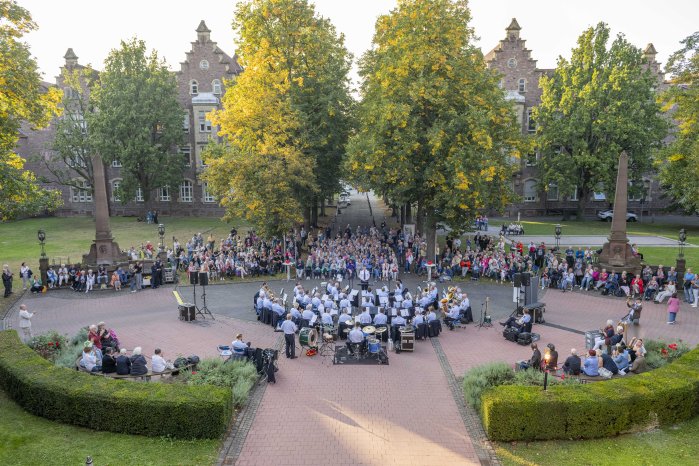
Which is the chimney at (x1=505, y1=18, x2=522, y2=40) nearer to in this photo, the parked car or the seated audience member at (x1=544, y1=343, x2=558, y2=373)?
the parked car

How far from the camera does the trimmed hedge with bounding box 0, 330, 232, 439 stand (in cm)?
1166

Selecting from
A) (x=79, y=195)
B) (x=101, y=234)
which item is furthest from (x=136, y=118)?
(x=101, y=234)

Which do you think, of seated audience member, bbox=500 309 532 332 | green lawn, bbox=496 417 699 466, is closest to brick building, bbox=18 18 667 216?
seated audience member, bbox=500 309 532 332

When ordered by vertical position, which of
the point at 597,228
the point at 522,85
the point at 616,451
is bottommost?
the point at 616,451

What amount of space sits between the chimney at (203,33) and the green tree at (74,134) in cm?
1097

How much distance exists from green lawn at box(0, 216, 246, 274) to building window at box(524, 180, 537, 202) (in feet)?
99.2

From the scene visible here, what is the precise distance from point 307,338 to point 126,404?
21.6 feet

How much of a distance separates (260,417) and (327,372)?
11.0 feet

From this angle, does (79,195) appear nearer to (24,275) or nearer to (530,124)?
(24,275)

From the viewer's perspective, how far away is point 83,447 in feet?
36.4

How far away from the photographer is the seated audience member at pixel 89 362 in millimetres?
14445

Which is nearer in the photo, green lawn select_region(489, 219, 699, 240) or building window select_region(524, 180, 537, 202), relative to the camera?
green lawn select_region(489, 219, 699, 240)

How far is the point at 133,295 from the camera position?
85.0ft

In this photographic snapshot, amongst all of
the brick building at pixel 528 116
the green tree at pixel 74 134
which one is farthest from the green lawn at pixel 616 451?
the green tree at pixel 74 134
